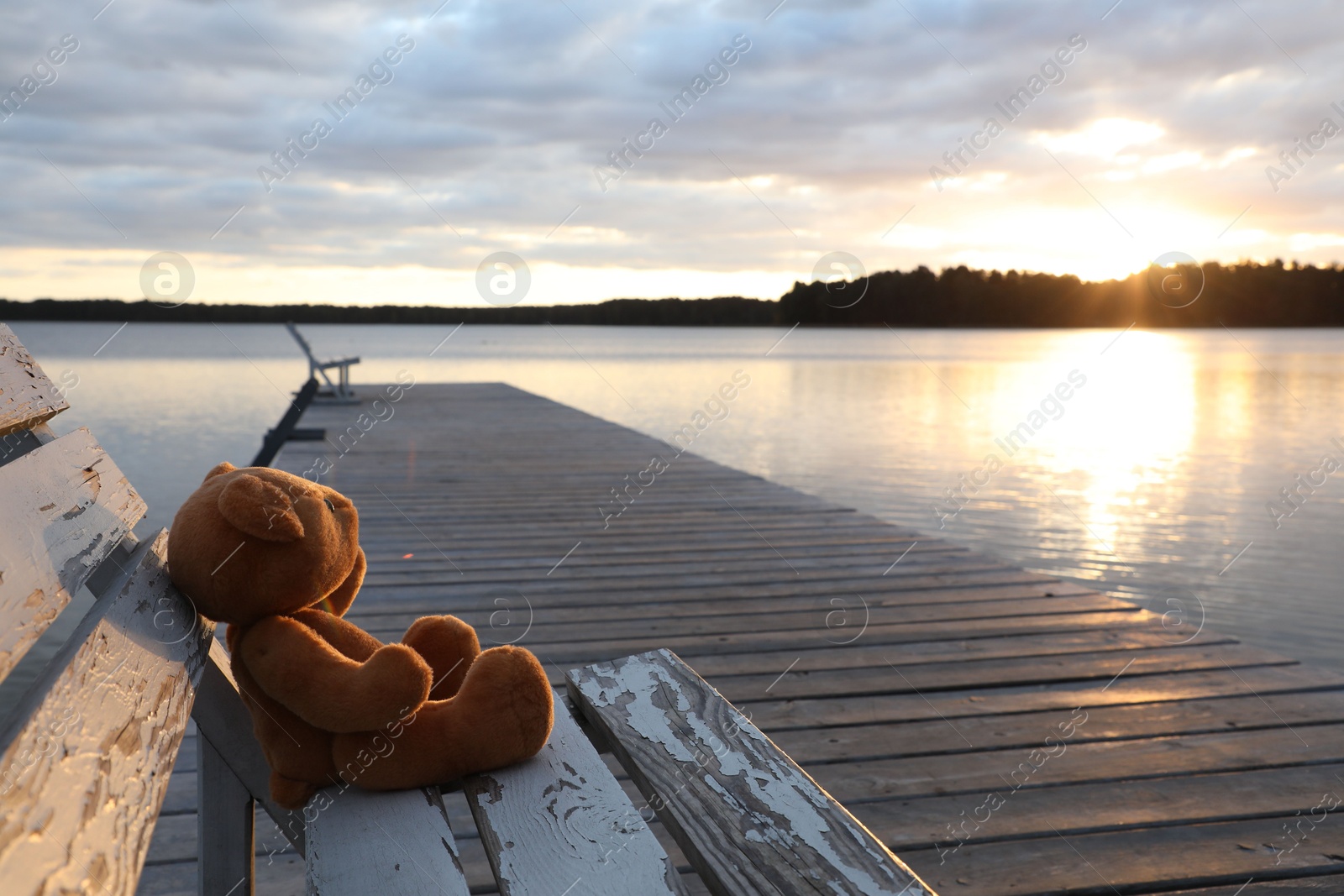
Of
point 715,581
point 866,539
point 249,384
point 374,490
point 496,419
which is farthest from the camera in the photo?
point 249,384

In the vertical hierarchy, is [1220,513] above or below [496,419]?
below

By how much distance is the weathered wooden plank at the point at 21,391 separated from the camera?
3.83ft

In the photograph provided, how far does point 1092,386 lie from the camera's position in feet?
97.7

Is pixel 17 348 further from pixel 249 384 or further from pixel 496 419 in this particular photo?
pixel 249 384

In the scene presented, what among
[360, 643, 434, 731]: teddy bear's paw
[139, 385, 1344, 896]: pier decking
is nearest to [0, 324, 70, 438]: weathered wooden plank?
[360, 643, 434, 731]: teddy bear's paw

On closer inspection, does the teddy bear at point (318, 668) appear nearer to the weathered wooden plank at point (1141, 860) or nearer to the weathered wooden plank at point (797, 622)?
the weathered wooden plank at point (1141, 860)

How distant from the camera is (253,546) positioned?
1304 millimetres

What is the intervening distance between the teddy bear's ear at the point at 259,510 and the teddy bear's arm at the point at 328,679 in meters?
0.17

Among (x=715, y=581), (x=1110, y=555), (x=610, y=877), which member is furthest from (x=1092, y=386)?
(x=610, y=877)

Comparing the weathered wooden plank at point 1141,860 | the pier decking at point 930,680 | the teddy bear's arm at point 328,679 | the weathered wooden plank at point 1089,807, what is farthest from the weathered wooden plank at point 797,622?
the teddy bear's arm at point 328,679

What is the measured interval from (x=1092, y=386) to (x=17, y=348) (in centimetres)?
3213

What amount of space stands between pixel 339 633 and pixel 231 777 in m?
0.31

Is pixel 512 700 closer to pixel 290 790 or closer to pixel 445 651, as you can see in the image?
pixel 445 651

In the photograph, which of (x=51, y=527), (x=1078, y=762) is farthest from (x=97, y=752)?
(x=1078, y=762)
